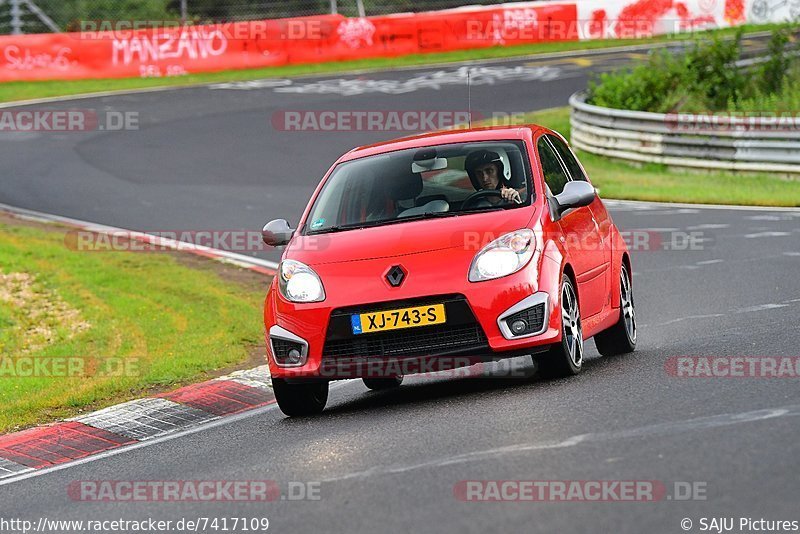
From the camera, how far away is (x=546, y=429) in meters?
7.18

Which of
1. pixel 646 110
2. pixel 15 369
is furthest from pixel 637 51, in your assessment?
pixel 15 369

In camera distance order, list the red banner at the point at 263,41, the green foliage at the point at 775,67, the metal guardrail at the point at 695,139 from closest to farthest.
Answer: the metal guardrail at the point at 695,139
the green foliage at the point at 775,67
the red banner at the point at 263,41

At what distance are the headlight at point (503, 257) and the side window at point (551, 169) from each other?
2.88 ft

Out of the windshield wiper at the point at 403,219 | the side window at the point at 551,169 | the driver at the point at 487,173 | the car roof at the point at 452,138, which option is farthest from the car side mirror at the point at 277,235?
the side window at the point at 551,169

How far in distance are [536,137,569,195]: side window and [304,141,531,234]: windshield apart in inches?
7.4

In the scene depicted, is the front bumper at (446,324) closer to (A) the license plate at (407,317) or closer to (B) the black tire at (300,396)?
(A) the license plate at (407,317)

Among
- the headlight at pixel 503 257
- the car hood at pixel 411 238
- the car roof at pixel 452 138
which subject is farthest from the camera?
the car roof at pixel 452 138

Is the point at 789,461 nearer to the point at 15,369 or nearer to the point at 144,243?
the point at 15,369

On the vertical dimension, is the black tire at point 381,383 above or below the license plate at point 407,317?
below

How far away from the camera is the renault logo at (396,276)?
27.4ft

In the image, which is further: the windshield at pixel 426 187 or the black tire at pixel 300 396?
the windshield at pixel 426 187

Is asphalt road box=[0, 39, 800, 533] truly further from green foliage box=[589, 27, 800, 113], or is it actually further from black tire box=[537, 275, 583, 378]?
green foliage box=[589, 27, 800, 113]

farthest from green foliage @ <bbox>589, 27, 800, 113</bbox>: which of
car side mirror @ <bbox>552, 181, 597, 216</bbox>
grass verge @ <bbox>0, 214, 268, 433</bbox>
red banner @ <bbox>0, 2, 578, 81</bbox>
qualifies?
car side mirror @ <bbox>552, 181, 597, 216</bbox>

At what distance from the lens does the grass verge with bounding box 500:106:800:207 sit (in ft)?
71.7
